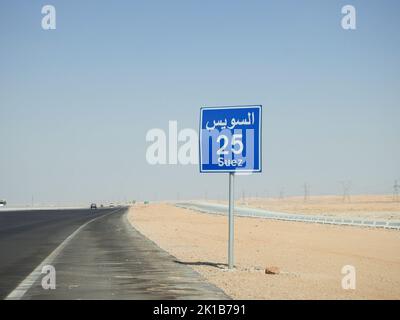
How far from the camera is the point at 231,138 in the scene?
1827 centimetres

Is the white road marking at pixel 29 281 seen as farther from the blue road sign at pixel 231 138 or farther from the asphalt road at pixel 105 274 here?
the blue road sign at pixel 231 138

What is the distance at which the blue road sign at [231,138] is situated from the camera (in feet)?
59.3

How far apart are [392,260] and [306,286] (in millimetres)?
10071

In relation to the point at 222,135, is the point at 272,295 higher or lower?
lower

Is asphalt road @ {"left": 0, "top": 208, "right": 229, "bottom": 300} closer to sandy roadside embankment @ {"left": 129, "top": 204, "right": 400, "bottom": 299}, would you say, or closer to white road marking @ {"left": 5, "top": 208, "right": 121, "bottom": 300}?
white road marking @ {"left": 5, "top": 208, "right": 121, "bottom": 300}

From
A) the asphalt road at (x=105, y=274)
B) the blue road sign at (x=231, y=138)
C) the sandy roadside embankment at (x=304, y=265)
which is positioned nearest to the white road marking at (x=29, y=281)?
the asphalt road at (x=105, y=274)

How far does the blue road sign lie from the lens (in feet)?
59.3

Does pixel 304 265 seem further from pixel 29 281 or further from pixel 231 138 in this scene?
pixel 29 281

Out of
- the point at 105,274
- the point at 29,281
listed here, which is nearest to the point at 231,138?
the point at 105,274

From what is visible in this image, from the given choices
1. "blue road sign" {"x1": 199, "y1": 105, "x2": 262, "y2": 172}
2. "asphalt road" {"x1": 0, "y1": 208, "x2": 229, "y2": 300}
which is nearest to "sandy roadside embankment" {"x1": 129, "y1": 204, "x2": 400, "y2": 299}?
"asphalt road" {"x1": 0, "y1": 208, "x2": 229, "y2": 300}
